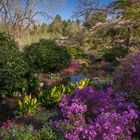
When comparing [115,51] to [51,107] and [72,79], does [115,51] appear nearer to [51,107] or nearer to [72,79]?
[72,79]

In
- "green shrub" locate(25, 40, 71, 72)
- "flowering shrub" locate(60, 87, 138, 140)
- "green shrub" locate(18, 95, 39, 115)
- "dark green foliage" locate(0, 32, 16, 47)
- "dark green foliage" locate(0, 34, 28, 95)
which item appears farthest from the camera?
"green shrub" locate(25, 40, 71, 72)

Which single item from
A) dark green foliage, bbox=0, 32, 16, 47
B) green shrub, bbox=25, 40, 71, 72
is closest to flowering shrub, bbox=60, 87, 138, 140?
dark green foliage, bbox=0, 32, 16, 47

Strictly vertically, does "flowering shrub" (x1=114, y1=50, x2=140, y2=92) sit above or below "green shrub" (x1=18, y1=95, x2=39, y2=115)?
above

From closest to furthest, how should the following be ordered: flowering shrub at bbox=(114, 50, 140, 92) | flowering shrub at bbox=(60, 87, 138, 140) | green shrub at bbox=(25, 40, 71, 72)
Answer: flowering shrub at bbox=(60, 87, 138, 140)
flowering shrub at bbox=(114, 50, 140, 92)
green shrub at bbox=(25, 40, 71, 72)

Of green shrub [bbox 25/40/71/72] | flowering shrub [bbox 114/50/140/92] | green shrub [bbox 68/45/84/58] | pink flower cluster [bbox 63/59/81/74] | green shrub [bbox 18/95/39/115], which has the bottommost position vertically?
green shrub [bbox 18/95/39/115]

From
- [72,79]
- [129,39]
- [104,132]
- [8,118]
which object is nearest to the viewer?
[104,132]

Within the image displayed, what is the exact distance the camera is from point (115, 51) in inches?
754

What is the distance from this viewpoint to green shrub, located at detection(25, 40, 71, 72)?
642 inches

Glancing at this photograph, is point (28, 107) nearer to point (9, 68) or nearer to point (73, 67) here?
point (9, 68)

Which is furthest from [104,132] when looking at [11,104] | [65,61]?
[65,61]

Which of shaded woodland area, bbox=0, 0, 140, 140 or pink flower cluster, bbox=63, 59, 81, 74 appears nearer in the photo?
shaded woodland area, bbox=0, 0, 140, 140

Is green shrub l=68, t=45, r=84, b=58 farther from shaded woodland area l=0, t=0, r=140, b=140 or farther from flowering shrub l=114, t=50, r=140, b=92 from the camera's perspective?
flowering shrub l=114, t=50, r=140, b=92

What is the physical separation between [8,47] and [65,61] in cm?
578

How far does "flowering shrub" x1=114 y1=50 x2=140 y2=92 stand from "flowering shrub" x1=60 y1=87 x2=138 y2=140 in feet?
1.44
